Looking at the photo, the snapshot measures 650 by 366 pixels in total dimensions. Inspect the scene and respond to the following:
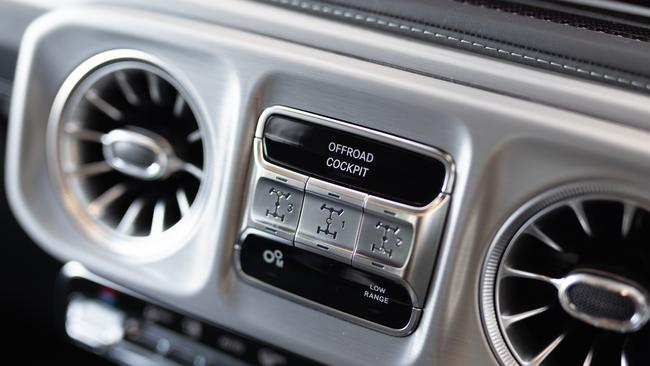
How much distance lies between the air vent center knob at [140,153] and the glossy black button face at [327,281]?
14 centimetres

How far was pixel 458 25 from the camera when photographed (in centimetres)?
81

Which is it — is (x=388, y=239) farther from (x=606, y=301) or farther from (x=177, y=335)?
(x=177, y=335)

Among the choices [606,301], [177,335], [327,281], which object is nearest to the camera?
[606,301]

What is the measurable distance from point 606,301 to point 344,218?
27cm

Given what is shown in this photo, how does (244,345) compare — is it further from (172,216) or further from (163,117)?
(163,117)

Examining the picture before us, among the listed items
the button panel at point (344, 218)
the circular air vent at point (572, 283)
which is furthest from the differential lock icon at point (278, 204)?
the circular air vent at point (572, 283)

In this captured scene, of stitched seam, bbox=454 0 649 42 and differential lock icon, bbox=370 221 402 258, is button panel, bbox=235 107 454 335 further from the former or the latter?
stitched seam, bbox=454 0 649 42

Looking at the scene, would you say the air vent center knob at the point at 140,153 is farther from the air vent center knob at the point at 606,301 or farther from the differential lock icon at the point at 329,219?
the air vent center knob at the point at 606,301

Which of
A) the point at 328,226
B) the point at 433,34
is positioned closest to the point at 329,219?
the point at 328,226

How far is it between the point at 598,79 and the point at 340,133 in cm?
26

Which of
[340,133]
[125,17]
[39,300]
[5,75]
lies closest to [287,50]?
[340,133]

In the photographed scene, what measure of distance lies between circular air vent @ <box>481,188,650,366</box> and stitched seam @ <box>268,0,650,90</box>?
0.37 feet

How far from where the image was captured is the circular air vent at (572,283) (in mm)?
737

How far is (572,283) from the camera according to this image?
74 centimetres
